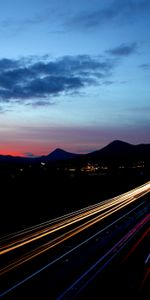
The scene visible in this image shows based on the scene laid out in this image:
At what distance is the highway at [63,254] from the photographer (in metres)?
13.2

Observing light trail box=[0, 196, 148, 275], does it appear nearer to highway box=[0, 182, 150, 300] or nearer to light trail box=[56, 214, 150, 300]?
highway box=[0, 182, 150, 300]

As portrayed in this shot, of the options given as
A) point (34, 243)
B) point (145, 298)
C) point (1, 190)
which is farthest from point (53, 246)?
point (1, 190)

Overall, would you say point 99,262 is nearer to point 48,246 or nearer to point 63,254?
point 63,254

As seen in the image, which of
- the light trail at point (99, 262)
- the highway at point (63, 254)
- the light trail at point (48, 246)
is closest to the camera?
the light trail at point (99, 262)

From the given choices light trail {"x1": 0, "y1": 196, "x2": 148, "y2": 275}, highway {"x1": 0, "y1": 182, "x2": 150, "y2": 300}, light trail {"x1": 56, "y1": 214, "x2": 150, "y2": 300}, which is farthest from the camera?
light trail {"x1": 0, "y1": 196, "x2": 148, "y2": 275}

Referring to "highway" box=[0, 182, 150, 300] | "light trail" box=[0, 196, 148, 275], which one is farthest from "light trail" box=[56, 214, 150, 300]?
"light trail" box=[0, 196, 148, 275]

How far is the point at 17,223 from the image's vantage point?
97.1ft

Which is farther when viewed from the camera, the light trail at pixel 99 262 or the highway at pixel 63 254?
the highway at pixel 63 254

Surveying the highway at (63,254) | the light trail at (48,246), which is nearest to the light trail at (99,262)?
the highway at (63,254)

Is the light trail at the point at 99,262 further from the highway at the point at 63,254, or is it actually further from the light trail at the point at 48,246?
the light trail at the point at 48,246

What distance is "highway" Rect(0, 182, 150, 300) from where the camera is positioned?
519 inches

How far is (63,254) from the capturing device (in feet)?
59.4

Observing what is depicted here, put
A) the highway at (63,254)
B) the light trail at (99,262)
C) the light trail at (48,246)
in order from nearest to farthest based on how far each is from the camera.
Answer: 1. the light trail at (99,262)
2. the highway at (63,254)
3. the light trail at (48,246)

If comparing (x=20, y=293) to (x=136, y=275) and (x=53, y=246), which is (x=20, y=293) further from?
(x=53, y=246)
